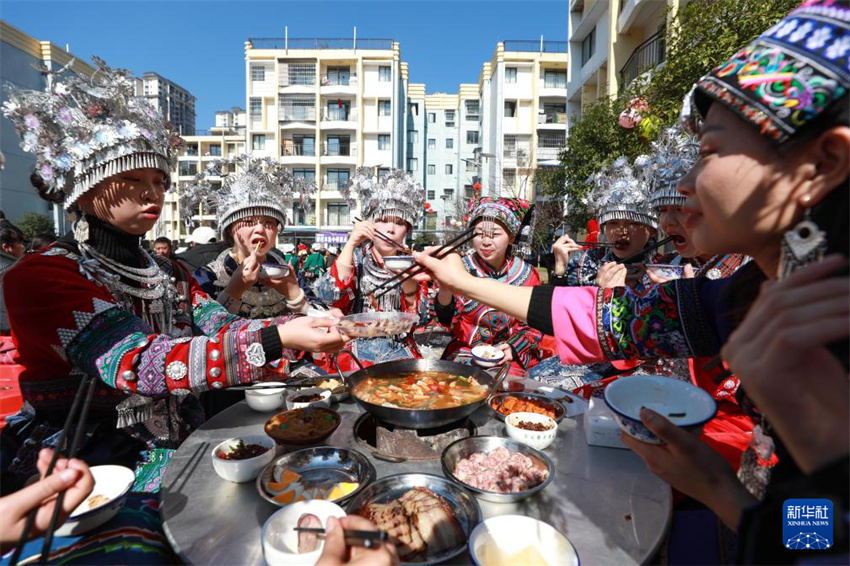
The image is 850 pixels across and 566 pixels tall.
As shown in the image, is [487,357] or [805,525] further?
[487,357]

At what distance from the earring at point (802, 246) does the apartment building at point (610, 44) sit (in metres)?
11.8

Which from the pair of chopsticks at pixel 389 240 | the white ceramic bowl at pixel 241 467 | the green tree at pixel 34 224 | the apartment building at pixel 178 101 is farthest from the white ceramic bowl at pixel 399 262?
the apartment building at pixel 178 101

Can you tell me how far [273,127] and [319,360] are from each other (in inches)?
1447

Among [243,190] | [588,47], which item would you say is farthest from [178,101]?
[243,190]

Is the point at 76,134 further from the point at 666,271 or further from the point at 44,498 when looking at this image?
the point at 666,271

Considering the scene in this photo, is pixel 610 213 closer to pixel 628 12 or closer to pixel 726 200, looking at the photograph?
pixel 726 200

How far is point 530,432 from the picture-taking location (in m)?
2.12

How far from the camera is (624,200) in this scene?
4688 millimetres

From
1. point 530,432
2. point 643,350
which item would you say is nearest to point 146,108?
point 530,432

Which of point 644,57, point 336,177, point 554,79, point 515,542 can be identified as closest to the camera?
point 515,542

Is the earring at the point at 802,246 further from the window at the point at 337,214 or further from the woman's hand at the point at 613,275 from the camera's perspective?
the window at the point at 337,214

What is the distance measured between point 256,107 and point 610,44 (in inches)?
1136

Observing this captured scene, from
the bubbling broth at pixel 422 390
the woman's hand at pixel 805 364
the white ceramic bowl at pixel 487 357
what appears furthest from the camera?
the white ceramic bowl at pixel 487 357

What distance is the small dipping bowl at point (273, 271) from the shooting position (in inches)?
143
